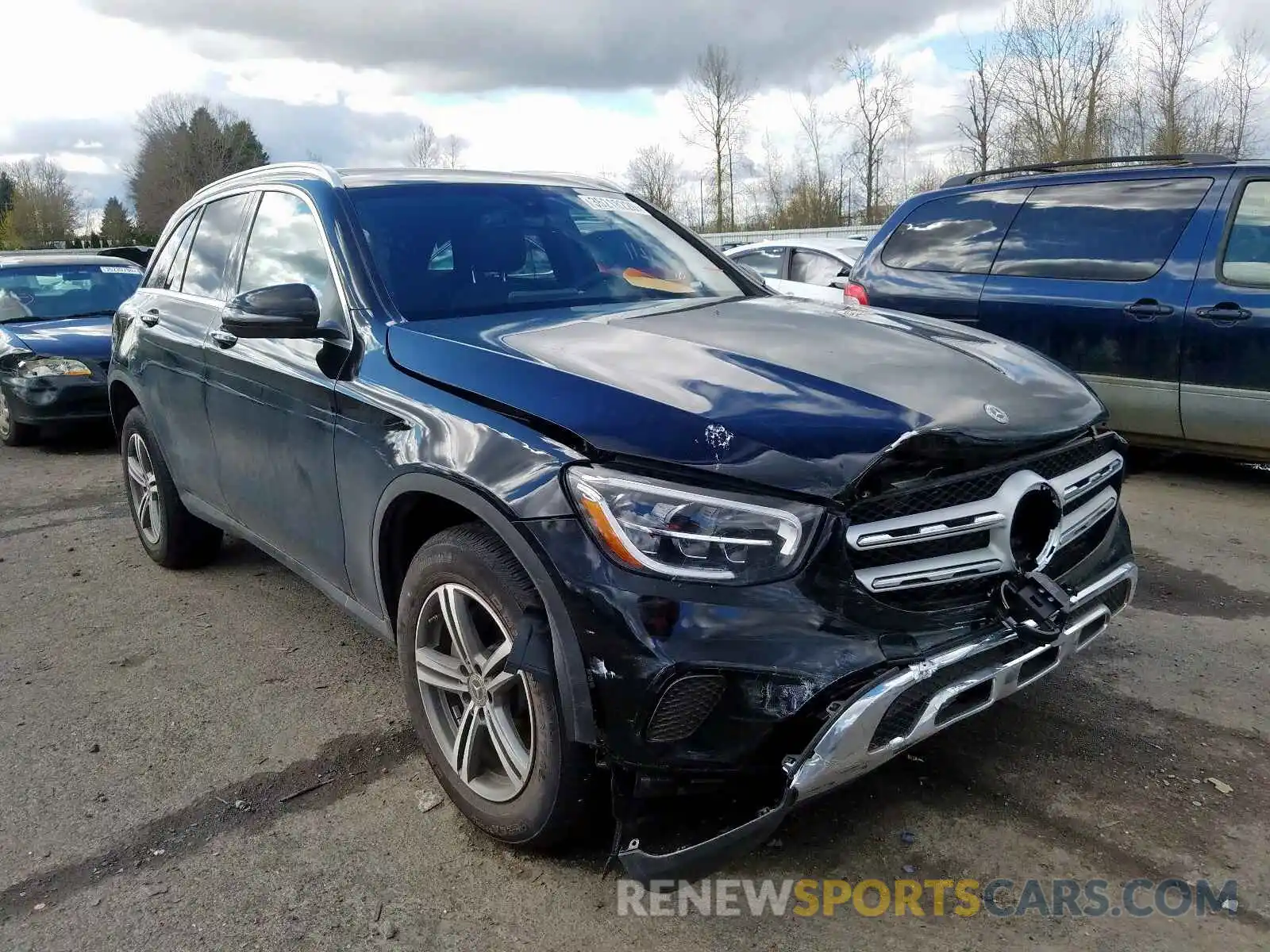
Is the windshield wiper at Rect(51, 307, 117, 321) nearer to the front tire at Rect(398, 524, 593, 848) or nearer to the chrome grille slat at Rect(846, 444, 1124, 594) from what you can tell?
the front tire at Rect(398, 524, 593, 848)

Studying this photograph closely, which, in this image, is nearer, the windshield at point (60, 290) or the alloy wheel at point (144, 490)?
the alloy wheel at point (144, 490)

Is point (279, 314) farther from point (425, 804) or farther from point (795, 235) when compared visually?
point (795, 235)

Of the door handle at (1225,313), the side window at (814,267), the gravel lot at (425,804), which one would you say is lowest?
the gravel lot at (425,804)

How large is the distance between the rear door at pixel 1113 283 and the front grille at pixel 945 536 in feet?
12.4

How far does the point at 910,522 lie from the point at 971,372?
65 centimetres

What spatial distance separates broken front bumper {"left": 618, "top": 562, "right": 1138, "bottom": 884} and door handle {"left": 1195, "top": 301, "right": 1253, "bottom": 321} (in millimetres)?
4078

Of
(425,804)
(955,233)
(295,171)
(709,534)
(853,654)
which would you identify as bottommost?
(425,804)

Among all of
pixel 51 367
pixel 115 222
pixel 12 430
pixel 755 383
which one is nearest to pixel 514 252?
pixel 755 383

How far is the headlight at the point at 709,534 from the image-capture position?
7.11 feet

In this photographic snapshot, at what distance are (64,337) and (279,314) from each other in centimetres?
680

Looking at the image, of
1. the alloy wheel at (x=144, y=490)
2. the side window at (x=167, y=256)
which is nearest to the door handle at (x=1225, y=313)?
the side window at (x=167, y=256)

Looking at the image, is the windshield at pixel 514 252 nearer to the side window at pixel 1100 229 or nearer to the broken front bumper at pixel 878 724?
the broken front bumper at pixel 878 724

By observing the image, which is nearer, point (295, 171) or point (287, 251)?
point (287, 251)

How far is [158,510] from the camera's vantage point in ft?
16.3
